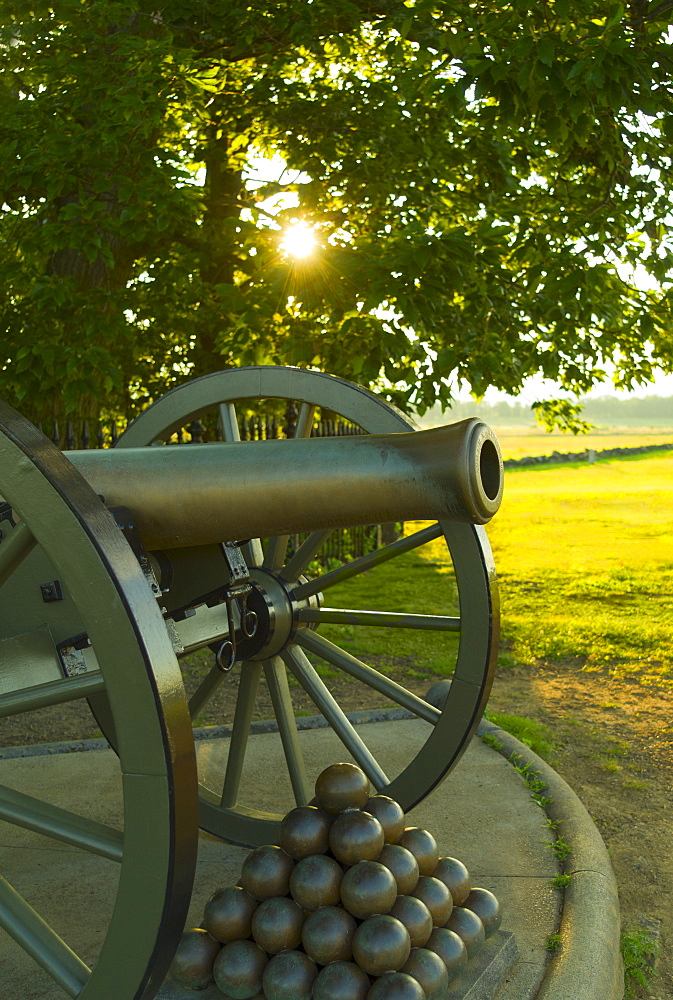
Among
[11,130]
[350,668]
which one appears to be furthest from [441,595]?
[350,668]

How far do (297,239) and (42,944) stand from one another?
5536mm

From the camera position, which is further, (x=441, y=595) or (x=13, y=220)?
(x=441, y=595)

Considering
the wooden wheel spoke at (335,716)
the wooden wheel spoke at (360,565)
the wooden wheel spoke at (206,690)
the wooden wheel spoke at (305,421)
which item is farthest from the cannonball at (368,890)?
the wooden wheel spoke at (305,421)

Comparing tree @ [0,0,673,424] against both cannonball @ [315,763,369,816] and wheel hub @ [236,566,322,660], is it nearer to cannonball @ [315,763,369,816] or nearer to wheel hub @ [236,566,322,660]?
wheel hub @ [236,566,322,660]

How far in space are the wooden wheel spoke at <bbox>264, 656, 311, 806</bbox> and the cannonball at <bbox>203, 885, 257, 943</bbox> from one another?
2.92 feet

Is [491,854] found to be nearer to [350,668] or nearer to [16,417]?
[350,668]

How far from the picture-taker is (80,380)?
20.2ft

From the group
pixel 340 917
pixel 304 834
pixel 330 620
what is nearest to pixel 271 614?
pixel 330 620

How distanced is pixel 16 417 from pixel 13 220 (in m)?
5.90

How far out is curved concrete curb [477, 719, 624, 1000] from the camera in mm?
2680

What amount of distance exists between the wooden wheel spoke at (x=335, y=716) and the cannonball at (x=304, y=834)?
655mm

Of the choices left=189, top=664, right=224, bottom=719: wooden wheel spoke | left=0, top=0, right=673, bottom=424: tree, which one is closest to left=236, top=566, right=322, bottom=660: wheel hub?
left=189, top=664, right=224, bottom=719: wooden wheel spoke

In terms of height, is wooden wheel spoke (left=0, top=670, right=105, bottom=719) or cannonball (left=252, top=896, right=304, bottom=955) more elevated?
wooden wheel spoke (left=0, top=670, right=105, bottom=719)

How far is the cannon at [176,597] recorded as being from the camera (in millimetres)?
1910
